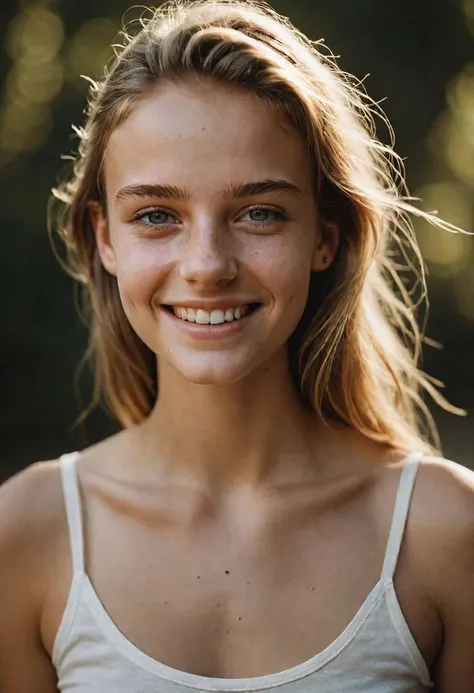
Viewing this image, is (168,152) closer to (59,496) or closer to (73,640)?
(59,496)

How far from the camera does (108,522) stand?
220 centimetres

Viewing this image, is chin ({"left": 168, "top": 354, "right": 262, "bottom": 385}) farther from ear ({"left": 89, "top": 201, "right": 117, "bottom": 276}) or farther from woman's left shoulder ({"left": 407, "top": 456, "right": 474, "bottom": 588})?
woman's left shoulder ({"left": 407, "top": 456, "right": 474, "bottom": 588})

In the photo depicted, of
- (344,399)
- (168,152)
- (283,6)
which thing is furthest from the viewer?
(283,6)

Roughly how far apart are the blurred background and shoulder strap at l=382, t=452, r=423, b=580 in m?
3.08

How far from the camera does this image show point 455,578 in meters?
2.14

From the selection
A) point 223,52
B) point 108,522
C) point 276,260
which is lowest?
point 108,522

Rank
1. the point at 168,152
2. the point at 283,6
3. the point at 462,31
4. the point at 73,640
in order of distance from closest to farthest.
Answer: the point at 168,152 < the point at 73,640 < the point at 283,6 < the point at 462,31

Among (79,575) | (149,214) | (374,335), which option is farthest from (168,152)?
(79,575)

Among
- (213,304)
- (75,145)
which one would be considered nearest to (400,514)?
(213,304)

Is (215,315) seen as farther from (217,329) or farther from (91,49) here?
(91,49)

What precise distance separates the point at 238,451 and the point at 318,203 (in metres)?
0.52

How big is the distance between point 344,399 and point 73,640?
2.43ft

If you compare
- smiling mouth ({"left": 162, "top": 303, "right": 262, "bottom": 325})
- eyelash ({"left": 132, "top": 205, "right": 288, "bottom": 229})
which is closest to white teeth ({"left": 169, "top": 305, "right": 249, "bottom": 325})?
smiling mouth ({"left": 162, "top": 303, "right": 262, "bottom": 325})

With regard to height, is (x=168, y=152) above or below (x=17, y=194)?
below
